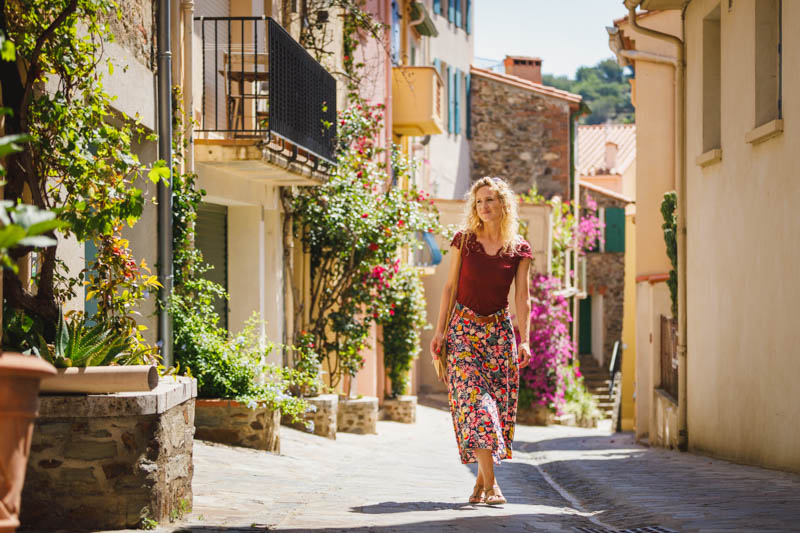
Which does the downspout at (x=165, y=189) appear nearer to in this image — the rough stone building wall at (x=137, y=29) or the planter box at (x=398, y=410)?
the rough stone building wall at (x=137, y=29)

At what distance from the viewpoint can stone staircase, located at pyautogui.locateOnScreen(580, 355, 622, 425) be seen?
98.3 feet

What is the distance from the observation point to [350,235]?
14539 mm

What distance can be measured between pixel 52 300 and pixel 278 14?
859 centimetres

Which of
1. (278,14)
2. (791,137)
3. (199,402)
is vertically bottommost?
(199,402)

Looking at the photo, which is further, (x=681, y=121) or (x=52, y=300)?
(x=681, y=121)

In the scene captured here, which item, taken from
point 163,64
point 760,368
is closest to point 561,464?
point 760,368

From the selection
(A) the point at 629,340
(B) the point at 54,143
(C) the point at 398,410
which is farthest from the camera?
(A) the point at 629,340

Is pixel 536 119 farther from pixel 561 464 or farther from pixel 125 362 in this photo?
pixel 125 362

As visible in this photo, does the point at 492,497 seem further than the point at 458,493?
No

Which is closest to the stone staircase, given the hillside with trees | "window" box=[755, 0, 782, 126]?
"window" box=[755, 0, 782, 126]

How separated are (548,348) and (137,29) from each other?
16.6 meters

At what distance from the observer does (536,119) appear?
3095cm

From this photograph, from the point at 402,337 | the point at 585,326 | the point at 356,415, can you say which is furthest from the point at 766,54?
the point at 585,326

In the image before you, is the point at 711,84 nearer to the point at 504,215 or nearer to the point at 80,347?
the point at 504,215
